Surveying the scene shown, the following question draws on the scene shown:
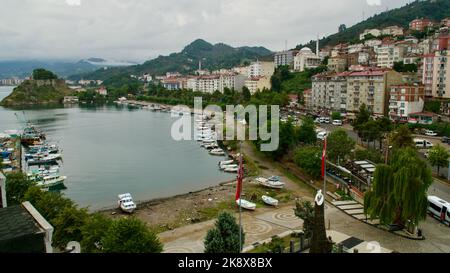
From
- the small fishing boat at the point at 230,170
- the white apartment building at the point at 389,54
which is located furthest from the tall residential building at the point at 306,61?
the small fishing boat at the point at 230,170

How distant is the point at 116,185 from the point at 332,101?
1905cm

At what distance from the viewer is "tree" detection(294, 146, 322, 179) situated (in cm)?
1271

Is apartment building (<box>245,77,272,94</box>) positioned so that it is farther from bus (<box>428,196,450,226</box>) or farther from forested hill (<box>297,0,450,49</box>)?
bus (<box>428,196,450,226</box>)

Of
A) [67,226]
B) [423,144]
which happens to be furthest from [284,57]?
[67,226]

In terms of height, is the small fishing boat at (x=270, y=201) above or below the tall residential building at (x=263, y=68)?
below

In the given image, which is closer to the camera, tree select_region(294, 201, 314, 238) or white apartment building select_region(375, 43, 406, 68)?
tree select_region(294, 201, 314, 238)

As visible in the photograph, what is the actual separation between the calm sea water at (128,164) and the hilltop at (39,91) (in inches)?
1369

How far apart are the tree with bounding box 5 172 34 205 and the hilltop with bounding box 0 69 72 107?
56987 millimetres

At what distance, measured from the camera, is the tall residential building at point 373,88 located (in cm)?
2419

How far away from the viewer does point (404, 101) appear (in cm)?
2231

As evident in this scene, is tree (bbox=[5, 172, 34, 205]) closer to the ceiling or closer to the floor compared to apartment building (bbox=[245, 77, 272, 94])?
closer to the floor

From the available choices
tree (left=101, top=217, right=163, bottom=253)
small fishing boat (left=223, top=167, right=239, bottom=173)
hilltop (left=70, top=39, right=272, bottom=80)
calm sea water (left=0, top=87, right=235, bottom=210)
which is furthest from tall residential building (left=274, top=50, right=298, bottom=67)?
tree (left=101, top=217, right=163, bottom=253)

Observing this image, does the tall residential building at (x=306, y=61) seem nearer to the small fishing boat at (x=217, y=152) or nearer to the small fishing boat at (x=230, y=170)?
the small fishing boat at (x=217, y=152)
